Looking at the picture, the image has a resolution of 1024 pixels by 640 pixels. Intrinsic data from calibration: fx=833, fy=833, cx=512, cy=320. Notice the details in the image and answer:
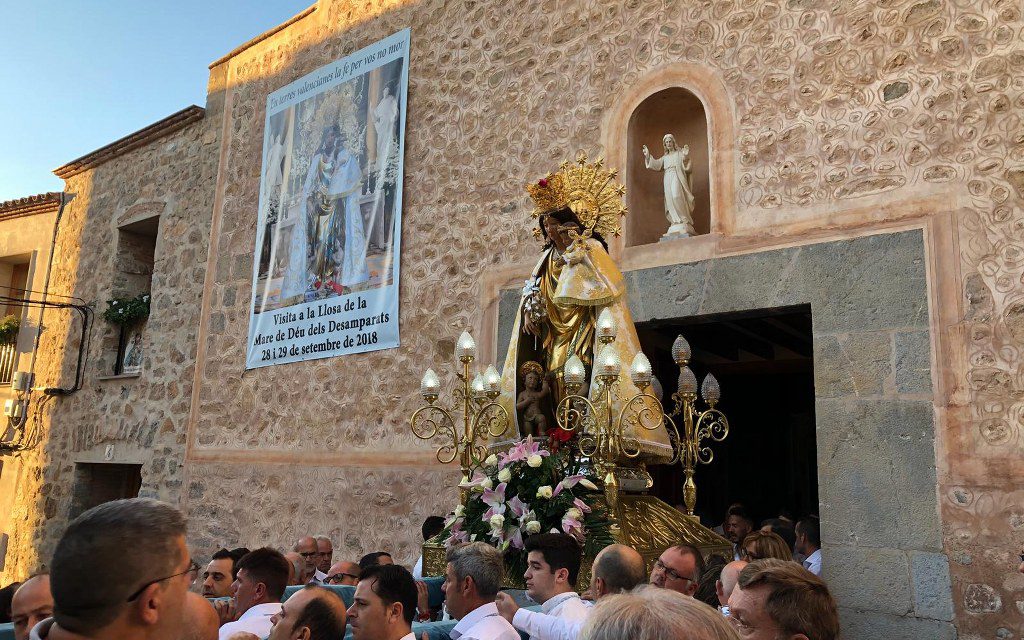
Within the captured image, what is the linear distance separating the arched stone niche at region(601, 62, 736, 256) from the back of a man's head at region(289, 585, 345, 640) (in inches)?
163

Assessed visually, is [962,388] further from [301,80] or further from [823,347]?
[301,80]

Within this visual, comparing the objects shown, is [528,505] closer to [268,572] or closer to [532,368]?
[532,368]

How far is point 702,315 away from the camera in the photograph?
5750mm

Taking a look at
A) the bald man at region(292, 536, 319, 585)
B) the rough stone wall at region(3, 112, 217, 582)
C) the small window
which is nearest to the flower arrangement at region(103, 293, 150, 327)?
the small window

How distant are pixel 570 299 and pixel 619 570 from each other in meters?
2.02

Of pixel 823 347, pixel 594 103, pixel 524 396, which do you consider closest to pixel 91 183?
pixel 594 103

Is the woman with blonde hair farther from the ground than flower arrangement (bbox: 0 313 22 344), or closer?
closer

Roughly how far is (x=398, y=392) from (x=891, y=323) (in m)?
4.13

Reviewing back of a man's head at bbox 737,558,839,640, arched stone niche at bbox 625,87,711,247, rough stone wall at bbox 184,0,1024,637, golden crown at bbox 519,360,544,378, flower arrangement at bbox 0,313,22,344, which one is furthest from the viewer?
flower arrangement at bbox 0,313,22,344

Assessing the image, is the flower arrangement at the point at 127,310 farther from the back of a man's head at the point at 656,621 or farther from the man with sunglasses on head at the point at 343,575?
the back of a man's head at the point at 656,621

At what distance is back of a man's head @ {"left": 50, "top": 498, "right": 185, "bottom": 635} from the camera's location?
1436 millimetres

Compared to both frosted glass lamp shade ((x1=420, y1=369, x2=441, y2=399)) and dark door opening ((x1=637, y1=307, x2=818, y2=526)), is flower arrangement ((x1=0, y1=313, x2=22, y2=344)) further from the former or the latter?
frosted glass lamp shade ((x1=420, y1=369, x2=441, y2=399))

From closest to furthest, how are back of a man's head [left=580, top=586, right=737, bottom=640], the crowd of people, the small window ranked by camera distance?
back of a man's head [left=580, top=586, right=737, bottom=640]
the crowd of people
the small window

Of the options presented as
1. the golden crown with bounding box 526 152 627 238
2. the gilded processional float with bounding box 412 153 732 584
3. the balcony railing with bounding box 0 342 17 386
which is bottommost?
the gilded processional float with bounding box 412 153 732 584
